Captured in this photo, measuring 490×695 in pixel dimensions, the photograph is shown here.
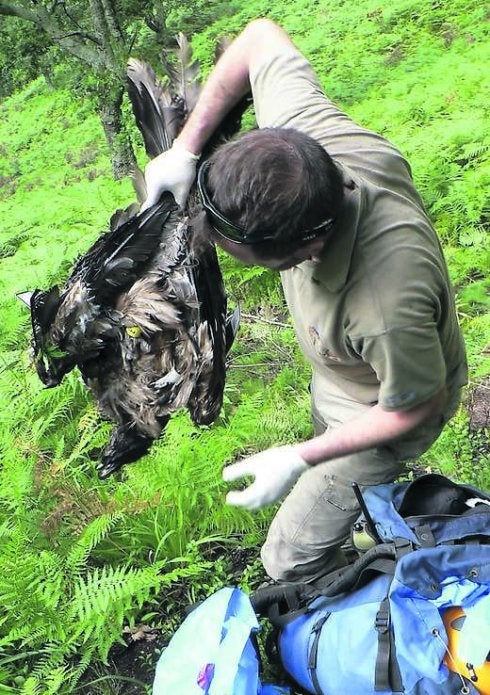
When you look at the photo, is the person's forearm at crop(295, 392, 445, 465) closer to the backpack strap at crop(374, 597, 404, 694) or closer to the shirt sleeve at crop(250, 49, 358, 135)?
the backpack strap at crop(374, 597, 404, 694)

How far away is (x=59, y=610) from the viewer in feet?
9.46

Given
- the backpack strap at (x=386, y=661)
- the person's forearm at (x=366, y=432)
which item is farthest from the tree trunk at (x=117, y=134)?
the backpack strap at (x=386, y=661)

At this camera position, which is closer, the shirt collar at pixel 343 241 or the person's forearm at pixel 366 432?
the shirt collar at pixel 343 241

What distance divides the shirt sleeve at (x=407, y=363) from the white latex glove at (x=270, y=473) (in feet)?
1.33

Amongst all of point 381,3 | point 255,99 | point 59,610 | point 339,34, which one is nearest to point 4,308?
point 59,610

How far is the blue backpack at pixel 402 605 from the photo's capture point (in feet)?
6.06

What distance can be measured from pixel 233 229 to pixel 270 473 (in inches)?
35.8

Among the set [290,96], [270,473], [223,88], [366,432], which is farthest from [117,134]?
[366,432]

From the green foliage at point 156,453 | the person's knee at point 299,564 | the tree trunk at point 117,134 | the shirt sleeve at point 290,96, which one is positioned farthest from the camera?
the tree trunk at point 117,134

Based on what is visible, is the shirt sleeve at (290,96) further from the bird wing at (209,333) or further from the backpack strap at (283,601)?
the backpack strap at (283,601)

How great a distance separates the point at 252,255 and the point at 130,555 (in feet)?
6.64

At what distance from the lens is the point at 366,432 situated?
2.14m

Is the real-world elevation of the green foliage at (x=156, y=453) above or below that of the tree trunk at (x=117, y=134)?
below

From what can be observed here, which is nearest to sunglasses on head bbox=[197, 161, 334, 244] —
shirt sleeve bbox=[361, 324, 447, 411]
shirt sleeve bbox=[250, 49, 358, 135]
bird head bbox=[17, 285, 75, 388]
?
shirt sleeve bbox=[361, 324, 447, 411]
